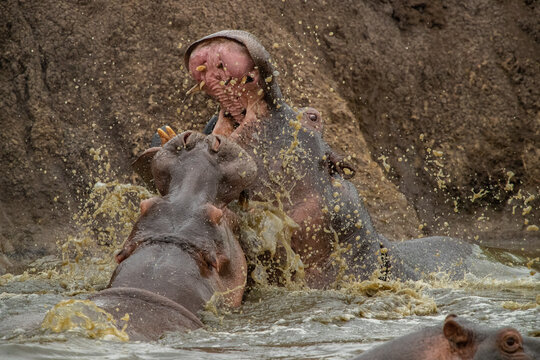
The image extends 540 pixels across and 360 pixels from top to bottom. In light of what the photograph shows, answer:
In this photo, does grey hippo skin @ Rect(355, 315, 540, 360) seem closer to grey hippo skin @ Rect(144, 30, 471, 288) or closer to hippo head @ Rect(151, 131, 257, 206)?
hippo head @ Rect(151, 131, 257, 206)

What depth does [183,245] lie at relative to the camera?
3.88m

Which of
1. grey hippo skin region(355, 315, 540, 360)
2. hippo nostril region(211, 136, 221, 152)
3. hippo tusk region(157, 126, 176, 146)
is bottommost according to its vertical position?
hippo tusk region(157, 126, 176, 146)

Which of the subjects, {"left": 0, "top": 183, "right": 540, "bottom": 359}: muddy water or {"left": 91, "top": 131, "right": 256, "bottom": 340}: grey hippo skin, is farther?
{"left": 91, "top": 131, "right": 256, "bottom": 340}: grey hippo skin

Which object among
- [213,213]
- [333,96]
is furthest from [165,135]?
[333,96]

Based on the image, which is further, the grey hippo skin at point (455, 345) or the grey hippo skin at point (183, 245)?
the grey hippo skin at point (183, 245)

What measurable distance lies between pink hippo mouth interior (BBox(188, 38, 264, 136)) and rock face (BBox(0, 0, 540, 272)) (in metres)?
3.18

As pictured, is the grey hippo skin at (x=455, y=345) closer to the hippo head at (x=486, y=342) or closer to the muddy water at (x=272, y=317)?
the hippo head at (x=486, y=342)

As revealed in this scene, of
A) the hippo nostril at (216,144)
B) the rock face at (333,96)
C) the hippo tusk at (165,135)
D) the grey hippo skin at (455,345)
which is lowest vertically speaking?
the rock face at (333,96)

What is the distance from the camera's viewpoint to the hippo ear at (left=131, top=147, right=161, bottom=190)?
14.4ft

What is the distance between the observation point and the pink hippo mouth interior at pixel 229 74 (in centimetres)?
451

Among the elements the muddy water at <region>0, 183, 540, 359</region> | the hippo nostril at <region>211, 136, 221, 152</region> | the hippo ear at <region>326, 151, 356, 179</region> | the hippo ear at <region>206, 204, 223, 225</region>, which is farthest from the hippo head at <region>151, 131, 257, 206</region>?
the hippo ear at <region>326, 151, 356, 179</region>

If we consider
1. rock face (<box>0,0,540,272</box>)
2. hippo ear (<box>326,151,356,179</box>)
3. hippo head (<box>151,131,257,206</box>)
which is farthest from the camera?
rock face (<box>0,0,540,272</box>)

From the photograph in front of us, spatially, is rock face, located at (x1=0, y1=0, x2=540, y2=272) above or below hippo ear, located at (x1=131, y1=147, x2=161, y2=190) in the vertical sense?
below

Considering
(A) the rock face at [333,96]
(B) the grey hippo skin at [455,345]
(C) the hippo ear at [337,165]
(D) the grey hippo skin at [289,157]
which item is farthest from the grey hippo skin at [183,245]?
(A) the rock face at [333,96]
